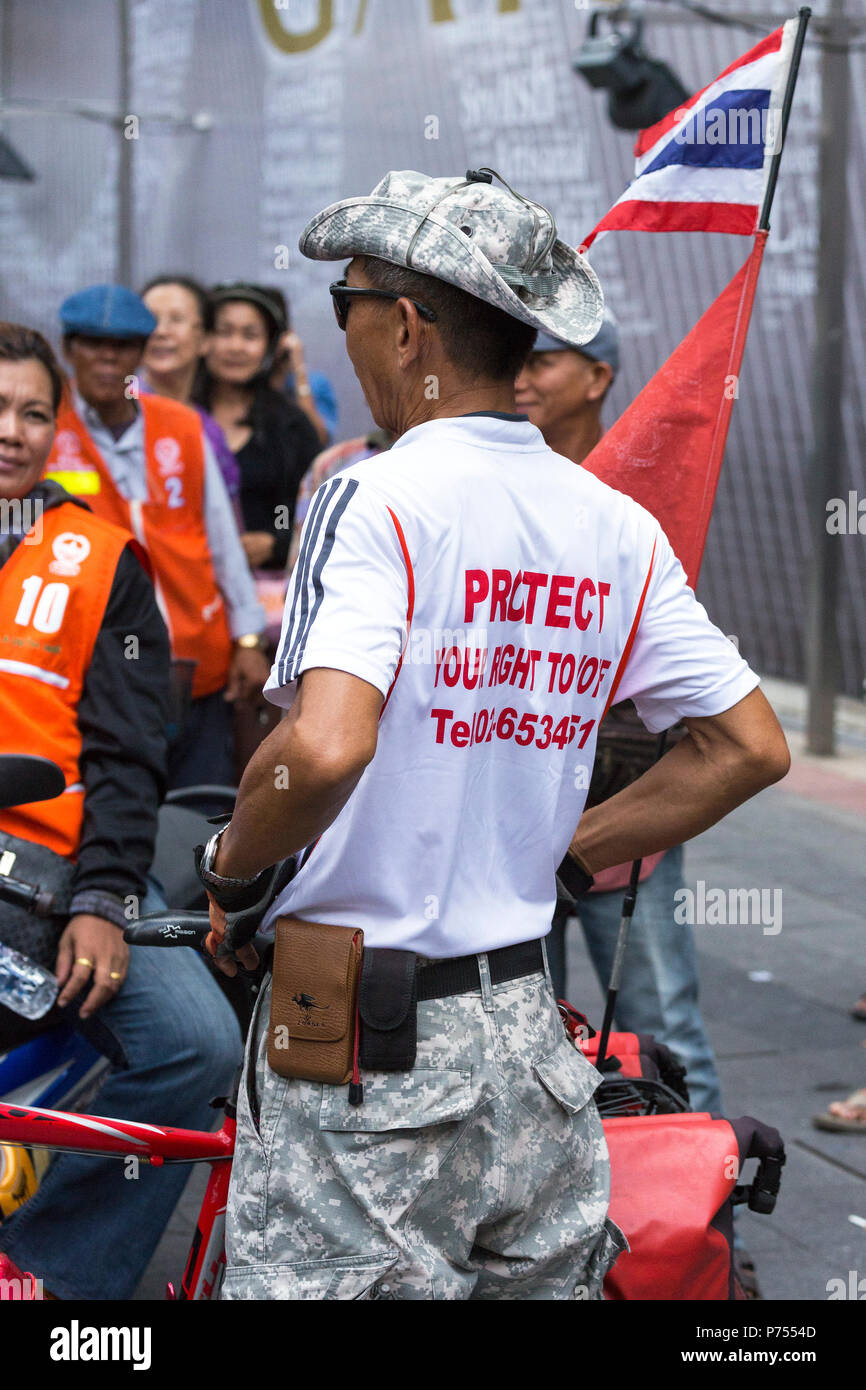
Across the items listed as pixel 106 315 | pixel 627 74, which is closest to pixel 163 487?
pixel 106 315

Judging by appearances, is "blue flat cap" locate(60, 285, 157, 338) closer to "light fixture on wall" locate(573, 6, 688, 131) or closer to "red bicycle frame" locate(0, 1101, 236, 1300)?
"red bicycle frame" locate(0, 1101, 236, 1300)

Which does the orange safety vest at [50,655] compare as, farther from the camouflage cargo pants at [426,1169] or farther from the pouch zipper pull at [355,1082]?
the pouch zipper pull at [355,1082]

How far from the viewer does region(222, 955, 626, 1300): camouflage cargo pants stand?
1.82m

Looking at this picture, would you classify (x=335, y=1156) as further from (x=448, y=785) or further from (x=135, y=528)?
(x=135, y=528)

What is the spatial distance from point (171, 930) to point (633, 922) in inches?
55.6

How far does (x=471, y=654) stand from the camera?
1804 mm

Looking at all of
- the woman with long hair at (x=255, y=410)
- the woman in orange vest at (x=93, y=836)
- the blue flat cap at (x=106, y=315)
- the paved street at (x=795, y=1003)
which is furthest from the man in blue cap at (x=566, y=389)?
the woman with long hair at (x=255, y=410)

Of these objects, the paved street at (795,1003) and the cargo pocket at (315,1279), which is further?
the paved street at (795,1003)

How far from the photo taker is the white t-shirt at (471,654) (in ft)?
5.65

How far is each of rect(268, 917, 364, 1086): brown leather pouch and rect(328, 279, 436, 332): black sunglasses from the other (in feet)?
2.27

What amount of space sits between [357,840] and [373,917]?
0.09m

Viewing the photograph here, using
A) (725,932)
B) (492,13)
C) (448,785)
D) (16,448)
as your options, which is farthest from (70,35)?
(448,785)

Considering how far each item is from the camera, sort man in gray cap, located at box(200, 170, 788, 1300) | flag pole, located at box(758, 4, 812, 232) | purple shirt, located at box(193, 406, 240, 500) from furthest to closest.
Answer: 1. purple shirt, located at box(193, 406, 240, 500)
2. flag pole, located at box(758, 4, 812, 232)
3. man in gray cap, located at box(200, 170, 788, 1300)

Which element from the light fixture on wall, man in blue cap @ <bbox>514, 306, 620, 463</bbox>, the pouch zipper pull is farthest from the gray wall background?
the pouch zipper pull
